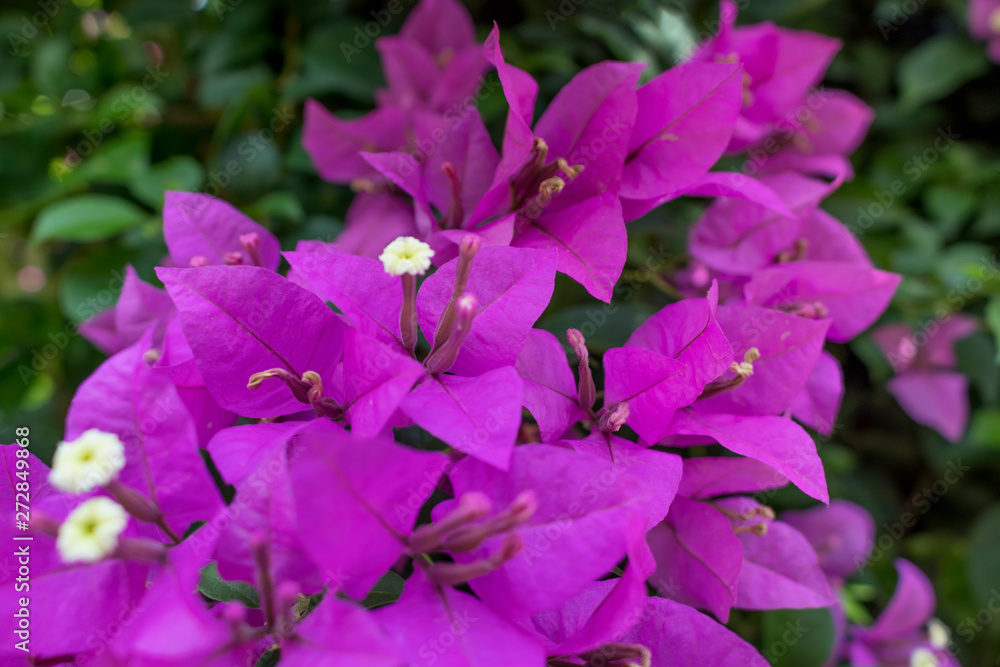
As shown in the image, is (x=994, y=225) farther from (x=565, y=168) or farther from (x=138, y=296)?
(x=138, y=296)

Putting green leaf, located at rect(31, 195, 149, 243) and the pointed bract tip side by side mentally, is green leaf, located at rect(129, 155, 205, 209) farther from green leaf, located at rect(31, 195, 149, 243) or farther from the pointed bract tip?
the pointed bract tip

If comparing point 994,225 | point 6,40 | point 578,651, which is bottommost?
point 994,225

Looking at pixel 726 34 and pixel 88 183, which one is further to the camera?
pixel 88 183

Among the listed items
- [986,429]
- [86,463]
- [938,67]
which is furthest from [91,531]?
[938,67]

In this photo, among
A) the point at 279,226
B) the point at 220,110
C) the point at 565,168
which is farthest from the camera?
the point at 220,110

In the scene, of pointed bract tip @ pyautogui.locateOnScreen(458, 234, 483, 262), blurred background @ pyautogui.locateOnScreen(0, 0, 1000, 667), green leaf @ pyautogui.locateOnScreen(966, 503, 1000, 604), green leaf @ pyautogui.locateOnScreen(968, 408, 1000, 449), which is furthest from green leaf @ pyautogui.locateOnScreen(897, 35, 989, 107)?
pointed bract tip @ pyautogui.locateOnScreen(458, 234, 483, 262)

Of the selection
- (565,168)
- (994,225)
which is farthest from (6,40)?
(994,225)

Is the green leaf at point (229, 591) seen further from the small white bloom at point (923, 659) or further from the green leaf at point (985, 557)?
the green leaf at point (985, 557)
